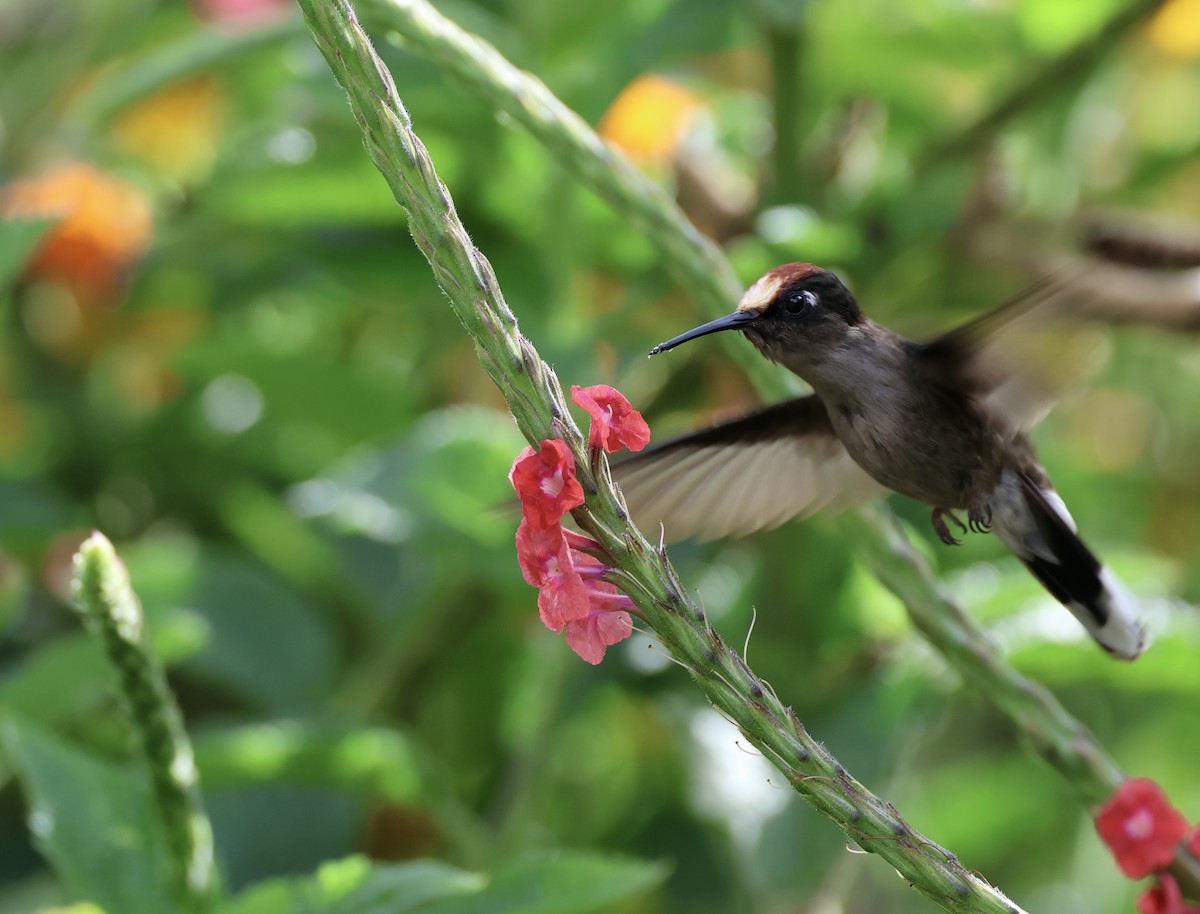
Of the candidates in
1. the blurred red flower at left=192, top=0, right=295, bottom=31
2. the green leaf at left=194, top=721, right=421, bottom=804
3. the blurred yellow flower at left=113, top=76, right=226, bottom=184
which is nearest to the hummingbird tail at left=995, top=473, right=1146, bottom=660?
the green leaf at left=194, top=721, right=421, bottom=804

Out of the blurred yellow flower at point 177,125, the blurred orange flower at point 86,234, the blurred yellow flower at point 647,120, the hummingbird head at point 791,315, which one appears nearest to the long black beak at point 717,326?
the hummingbird head at point 791,315

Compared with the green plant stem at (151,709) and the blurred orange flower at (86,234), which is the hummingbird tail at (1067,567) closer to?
the green plant stem at (151,709)

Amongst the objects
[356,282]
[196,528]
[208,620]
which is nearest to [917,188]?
[356,282]

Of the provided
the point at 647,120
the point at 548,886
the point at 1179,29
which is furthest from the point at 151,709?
the point at 1179,29

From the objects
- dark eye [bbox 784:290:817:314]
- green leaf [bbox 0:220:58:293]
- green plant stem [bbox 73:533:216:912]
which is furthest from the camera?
green leaf [bbox 0:220:58:293]

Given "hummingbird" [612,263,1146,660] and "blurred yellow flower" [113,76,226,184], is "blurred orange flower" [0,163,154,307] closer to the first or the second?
"blurred yellow flower" [113,76,226,184]

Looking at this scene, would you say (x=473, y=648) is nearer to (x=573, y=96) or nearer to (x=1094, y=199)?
(x=573, y=96)
